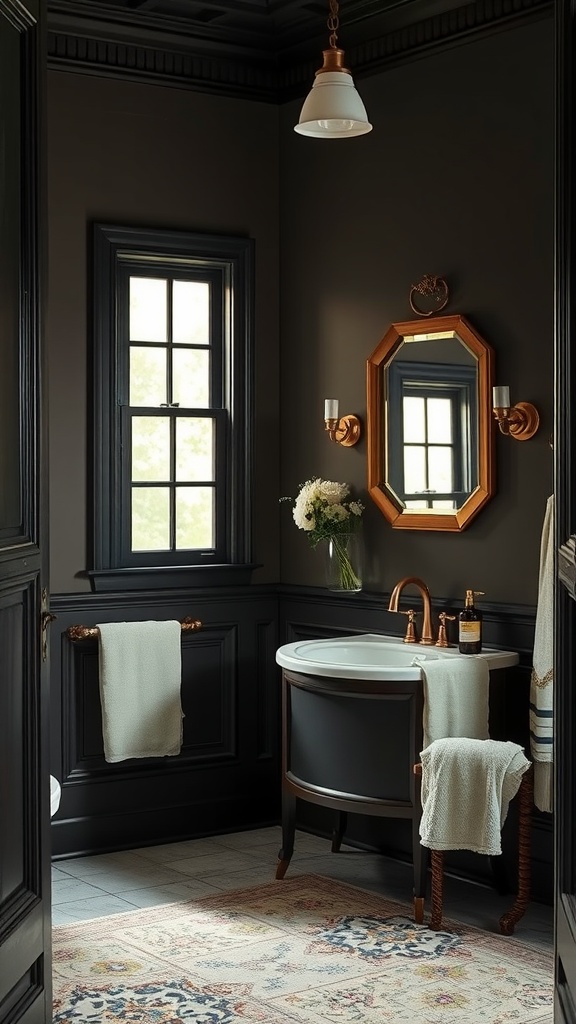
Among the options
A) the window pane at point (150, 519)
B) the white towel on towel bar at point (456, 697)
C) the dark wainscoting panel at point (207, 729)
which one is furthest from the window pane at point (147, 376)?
the white towel on towel bar at point (456, 697)

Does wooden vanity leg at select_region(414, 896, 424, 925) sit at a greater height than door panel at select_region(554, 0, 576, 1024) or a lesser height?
lesser

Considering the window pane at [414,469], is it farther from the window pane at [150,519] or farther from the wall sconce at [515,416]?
the window pane at [150,519]

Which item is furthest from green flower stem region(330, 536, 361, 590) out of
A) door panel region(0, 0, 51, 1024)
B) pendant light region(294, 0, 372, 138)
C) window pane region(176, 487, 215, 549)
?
door panel region(0, 0, 51, 1024)

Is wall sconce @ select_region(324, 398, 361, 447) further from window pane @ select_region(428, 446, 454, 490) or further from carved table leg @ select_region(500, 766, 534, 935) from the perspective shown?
carved table leg @ select_region(500, 766, 534, 935)

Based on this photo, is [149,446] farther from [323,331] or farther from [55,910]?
[55,910]

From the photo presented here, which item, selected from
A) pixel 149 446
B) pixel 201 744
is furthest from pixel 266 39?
pixel 201 744

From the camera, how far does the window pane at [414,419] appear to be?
466cm

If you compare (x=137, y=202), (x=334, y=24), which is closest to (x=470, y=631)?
(x=334, y=24)

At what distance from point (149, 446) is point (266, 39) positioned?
1679mm

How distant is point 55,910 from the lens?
421 centimetres

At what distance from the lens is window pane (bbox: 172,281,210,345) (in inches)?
204

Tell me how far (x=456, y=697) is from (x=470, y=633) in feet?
0.82

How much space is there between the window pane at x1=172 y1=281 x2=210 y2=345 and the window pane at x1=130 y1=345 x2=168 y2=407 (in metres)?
0.11

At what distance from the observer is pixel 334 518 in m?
4.86
